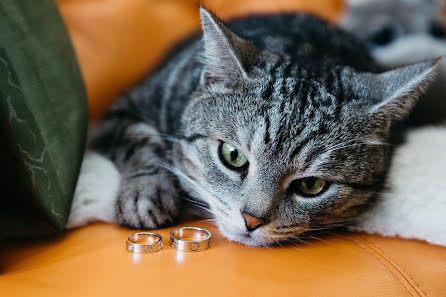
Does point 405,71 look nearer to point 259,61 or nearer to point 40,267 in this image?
point 259,61

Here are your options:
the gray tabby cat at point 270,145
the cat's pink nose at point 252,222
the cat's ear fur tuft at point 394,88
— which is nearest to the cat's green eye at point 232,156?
the gray tabby cat at point 270,145

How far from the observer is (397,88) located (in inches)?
36.7

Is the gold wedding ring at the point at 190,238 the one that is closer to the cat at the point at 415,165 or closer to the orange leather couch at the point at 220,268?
the orange leather couch at the point at 220,268

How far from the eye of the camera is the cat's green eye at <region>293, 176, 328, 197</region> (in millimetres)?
925

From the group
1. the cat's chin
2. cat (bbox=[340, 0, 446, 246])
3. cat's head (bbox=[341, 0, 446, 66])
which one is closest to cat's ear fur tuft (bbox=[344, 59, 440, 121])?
cat (bbox=[340, 0, 446, 246])

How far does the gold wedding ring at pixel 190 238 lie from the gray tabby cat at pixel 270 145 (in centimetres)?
5

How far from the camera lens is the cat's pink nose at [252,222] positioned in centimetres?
86

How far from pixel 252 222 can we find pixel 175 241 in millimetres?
155

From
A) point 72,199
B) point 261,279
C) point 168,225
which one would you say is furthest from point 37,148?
point 261,279

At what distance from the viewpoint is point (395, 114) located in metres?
0.96

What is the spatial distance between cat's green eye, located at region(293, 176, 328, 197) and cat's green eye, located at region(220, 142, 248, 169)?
122mm

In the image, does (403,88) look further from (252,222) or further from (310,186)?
(252,222)

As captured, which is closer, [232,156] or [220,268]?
[220,268]

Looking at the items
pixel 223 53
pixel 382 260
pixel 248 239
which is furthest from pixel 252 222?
pixel 223 53
